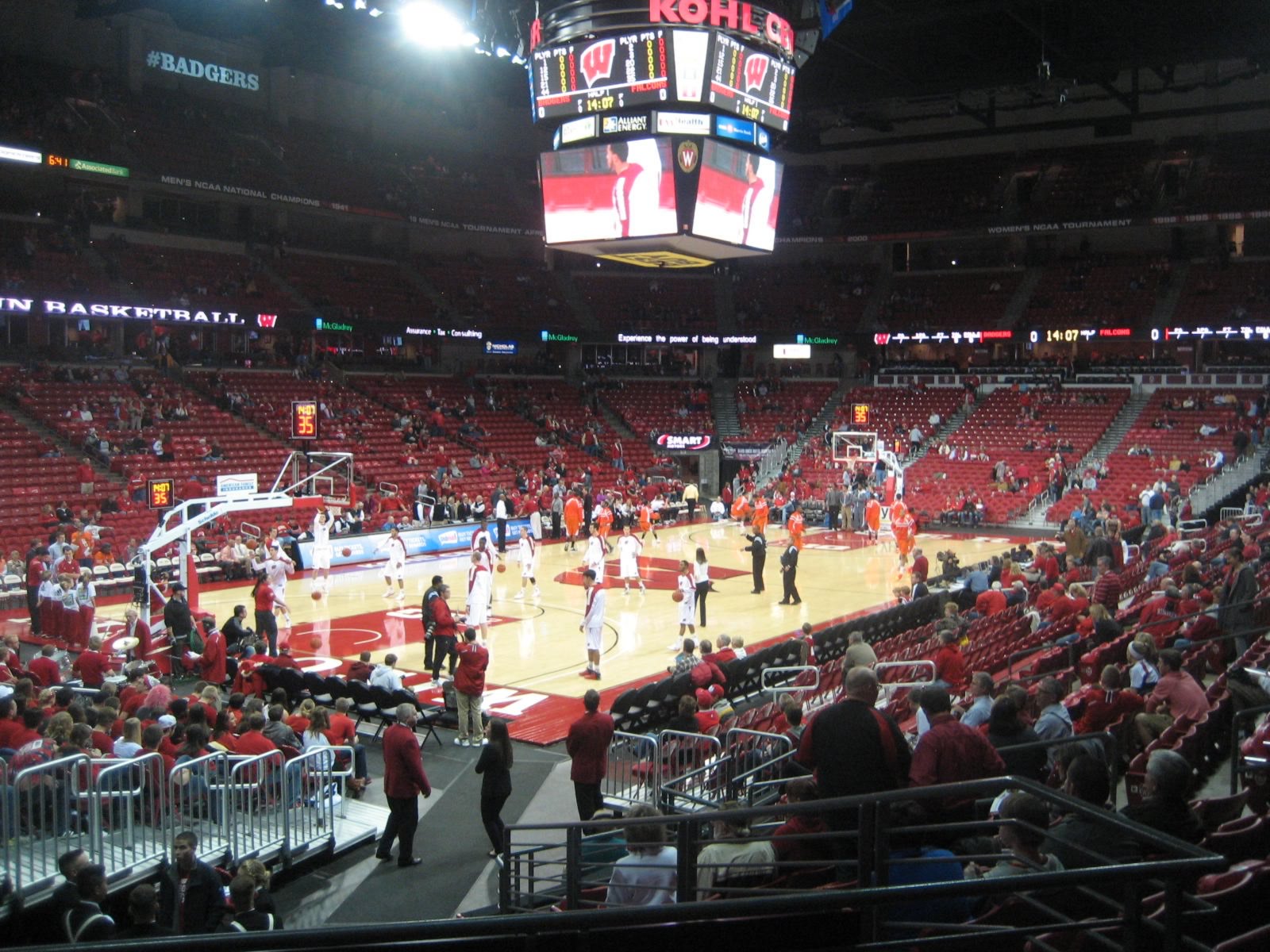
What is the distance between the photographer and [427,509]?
31.1 meters

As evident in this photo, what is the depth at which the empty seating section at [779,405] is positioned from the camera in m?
43.4

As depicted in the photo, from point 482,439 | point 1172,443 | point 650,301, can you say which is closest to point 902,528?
point 1172,443

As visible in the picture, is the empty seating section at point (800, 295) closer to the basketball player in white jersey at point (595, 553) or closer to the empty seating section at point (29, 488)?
the empty seating section at point (29, 488)

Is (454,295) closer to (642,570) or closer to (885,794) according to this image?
(642,570)

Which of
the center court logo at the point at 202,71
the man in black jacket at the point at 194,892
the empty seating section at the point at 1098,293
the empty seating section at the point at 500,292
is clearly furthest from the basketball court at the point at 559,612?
the center court logo at the point at 202,71

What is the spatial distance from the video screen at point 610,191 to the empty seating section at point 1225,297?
1082 inches

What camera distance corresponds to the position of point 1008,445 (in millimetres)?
38844

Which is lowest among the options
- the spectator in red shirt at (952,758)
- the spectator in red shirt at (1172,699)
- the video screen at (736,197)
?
the spectator in red shirt at (1172,699)

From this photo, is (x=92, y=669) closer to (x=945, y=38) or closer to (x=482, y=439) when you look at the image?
(x=482, y=439)

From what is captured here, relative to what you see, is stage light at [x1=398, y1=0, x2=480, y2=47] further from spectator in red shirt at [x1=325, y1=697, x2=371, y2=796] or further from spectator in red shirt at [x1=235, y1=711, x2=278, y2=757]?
spectator in red shirt at [x1=235, y1=711, x2=278, y2=757]

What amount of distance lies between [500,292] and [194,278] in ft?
41.4

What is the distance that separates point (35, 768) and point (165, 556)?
17.9 m

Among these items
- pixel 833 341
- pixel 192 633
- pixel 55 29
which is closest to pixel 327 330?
pixel 55 29

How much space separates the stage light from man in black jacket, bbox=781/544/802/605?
1146cm
